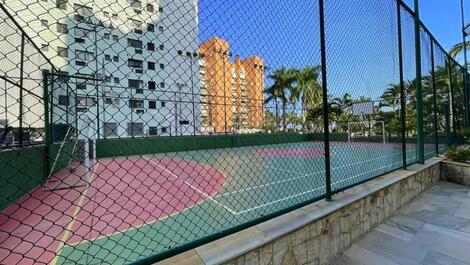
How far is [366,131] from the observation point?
8.59m

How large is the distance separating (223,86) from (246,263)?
2449mm

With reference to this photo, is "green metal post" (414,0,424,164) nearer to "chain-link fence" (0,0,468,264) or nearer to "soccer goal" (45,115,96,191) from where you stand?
"chain-link fence" (0,0,468,264)

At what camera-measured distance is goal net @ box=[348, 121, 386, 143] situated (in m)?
7.39

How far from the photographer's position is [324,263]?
85.2 inches

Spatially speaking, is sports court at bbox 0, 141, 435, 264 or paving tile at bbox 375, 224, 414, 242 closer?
paving tile at bbox 375, 224, 414, 242

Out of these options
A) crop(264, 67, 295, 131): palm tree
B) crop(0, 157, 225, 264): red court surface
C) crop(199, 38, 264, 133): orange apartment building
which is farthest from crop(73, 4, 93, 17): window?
crop(264, 67, 295, 131): palm tree

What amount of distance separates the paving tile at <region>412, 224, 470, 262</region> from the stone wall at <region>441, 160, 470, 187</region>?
2585 millimetres

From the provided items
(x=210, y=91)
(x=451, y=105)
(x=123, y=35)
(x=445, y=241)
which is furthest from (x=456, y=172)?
(x=123, y=35)

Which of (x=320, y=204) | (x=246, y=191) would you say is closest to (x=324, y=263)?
(x=320, y=204)

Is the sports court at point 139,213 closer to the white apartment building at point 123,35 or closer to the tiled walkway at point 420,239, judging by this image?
the tiled walkway at point 420,239

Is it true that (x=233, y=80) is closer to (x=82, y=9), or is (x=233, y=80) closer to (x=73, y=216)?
(x=82, y=9)

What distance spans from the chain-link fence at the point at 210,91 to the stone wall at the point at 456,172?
66cm

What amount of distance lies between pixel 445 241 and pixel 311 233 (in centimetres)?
162

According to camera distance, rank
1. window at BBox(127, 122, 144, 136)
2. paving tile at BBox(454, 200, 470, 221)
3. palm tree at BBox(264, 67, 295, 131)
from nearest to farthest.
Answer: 1. palm tree at BBox(264, 67, 295, 131)
2. paving tile at BBox(454, 200, 470, 221)
3. window at BBox(127, 122, 144, 136)
